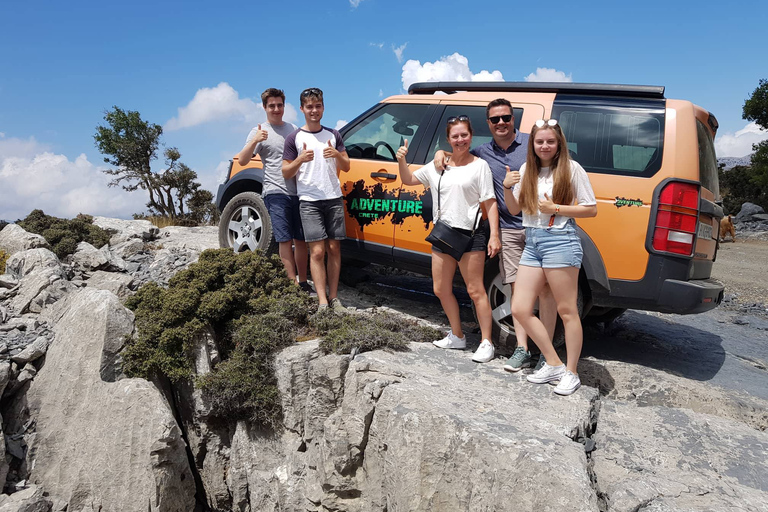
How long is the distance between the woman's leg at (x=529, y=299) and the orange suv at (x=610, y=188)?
674mm

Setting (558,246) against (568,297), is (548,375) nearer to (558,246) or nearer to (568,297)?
(568,297)

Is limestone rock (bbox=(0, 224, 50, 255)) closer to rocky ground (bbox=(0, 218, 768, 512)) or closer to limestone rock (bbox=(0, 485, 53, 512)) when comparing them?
rocky ground (bbox=(0, 218, 768, 512))

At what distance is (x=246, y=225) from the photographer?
610cm

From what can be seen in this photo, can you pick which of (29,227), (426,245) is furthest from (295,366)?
(29,227)

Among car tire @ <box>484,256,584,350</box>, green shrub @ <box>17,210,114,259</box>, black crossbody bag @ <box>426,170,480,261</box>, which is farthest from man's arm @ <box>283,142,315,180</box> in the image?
green shrub @ <box>17,210,114,259</box>

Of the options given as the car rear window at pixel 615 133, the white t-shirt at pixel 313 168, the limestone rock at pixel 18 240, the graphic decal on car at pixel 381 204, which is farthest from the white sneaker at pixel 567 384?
the limestone rock at pixel 18 240

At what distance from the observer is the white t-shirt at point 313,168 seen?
16.1 feet

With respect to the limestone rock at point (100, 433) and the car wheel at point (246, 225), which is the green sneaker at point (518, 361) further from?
the car wheel at point (246, 225)

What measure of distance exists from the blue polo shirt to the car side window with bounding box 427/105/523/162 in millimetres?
582

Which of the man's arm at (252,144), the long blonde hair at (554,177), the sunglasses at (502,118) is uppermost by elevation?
the sunglasses at (502,118)

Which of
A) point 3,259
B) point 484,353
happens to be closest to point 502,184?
point 484,353

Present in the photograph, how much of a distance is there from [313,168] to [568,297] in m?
2.59

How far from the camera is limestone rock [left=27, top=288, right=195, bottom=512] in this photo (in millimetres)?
4531

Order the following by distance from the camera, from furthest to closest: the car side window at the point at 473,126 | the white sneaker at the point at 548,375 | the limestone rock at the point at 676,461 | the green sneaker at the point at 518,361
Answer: the car side window at the point at 473,126 < the green sneaker at the point at 518,361 < the white sneaker at the point at 548,375 < the limestone rock at the point at 676,461
